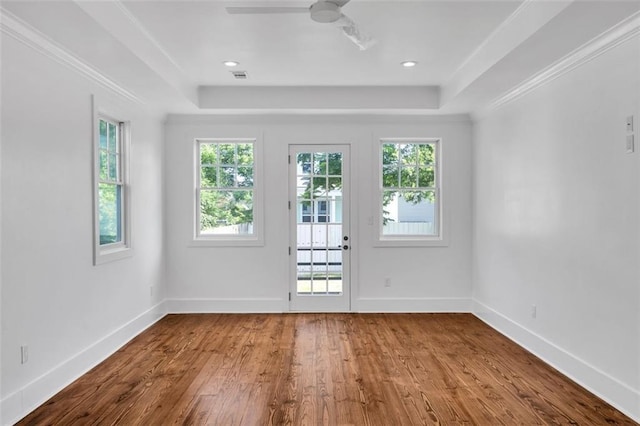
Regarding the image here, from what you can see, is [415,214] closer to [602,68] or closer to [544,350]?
[544,350]

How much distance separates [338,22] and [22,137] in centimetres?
217

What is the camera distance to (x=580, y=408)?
275 cm

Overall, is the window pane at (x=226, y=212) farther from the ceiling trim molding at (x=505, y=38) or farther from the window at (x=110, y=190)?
the ceiling trim molding at (x=505, y=38)

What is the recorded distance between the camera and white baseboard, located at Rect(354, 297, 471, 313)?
531cm

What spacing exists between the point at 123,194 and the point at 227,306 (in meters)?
1.94

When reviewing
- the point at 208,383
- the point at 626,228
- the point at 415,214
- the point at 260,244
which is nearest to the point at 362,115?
the point at 415,214

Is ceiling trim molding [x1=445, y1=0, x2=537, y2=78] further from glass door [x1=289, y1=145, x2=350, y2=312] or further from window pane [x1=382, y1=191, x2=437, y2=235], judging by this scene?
glass door [x1=289, y1=145, x2=350, y2=312]

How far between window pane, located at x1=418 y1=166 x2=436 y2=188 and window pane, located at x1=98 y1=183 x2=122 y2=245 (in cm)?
358

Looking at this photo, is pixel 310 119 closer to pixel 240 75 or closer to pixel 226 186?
pixel 240 75

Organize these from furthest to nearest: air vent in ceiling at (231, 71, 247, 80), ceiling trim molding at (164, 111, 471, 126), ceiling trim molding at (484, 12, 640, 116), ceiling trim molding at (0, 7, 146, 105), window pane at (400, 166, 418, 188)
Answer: window pane at (400, 166, 418, 188), ceiling trim molding at (164, 111, 471, 126), air vent in ceiling at (231, 71, 247, 80), ceiling trim molding at (484, 12, 640, 116), ceiling trim molding at (0, 7, 146, 105)

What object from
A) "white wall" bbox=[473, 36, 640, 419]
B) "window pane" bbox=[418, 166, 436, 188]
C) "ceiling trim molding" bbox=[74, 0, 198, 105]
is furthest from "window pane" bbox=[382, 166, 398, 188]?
"ceiling trim molding" bbox=[74, 0, 198, 105]

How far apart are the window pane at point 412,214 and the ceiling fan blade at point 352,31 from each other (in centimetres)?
299

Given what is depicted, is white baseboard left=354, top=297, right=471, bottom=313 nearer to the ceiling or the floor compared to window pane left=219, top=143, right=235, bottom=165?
nearer to the floor

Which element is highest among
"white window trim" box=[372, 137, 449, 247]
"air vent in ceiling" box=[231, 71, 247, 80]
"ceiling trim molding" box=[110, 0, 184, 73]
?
"air vent in ceiling" box=[231, 71, 247, 80]
